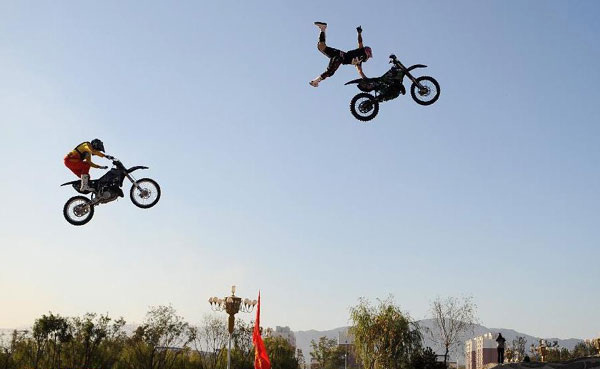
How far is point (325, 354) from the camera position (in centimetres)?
13375

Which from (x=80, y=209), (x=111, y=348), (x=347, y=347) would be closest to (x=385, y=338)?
(x=111, y=348)

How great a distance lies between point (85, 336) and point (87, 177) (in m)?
55.9

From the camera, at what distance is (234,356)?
228 feet

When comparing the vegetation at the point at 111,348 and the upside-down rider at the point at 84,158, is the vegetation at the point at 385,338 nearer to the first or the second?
the vegetation at the point at 111,348

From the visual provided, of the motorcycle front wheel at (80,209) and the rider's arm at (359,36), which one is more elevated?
the rider's arm at (359,36)

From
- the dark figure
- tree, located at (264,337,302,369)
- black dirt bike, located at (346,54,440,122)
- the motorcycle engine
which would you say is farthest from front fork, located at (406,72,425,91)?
tree, located at (264,337,302,369)

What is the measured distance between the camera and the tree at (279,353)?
75.2 meters

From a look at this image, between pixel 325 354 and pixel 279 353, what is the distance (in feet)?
194

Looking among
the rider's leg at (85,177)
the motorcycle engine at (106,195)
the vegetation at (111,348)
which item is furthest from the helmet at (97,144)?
the vegetation at (111,348)

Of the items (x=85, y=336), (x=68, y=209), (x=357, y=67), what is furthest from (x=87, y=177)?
(x=85, y=336)

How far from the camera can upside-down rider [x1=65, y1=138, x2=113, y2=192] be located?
39.5 feet

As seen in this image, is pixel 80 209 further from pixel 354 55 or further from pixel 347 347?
pixel 347 347

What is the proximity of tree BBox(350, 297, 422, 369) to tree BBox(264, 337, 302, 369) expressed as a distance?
37.8 ft

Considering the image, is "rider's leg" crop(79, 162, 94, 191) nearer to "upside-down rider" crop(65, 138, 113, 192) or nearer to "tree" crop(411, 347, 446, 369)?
"upside-down rider" crop(65, 138, 113, 192)
